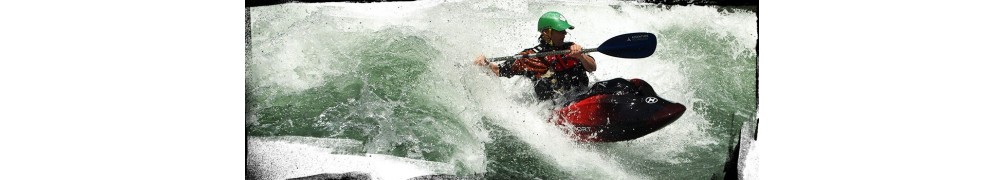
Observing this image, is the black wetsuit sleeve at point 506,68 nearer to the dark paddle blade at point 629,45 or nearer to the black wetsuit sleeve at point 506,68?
the black wetsuit sleeve at point 506,68

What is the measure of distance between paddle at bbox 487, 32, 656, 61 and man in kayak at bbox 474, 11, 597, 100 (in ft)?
0.05

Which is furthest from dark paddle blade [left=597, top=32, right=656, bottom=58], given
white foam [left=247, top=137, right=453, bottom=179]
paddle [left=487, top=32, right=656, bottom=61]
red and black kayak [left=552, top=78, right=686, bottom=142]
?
white foam [left=247, top=137, right=453, bottom=179]

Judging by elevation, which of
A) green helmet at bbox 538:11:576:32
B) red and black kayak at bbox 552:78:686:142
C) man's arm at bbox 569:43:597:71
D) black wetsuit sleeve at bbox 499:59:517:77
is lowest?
red and black kayak at bbox 552:78:686:142

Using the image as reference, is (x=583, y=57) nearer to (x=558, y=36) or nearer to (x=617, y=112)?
(x=558, y=36)

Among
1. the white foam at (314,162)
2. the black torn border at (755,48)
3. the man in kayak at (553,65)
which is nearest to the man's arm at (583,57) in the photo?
the man in kayak at (553,65)

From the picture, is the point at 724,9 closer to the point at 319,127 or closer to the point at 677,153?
the point at 677,153

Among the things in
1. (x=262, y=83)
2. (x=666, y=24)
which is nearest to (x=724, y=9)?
(x=666, y=24)

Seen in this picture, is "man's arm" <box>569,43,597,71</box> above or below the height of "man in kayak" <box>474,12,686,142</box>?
above

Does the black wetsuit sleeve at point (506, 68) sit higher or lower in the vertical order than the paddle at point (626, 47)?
lower

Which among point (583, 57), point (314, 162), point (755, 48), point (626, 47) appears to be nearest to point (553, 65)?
point (583, 57)

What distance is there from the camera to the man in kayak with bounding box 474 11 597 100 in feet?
13.3

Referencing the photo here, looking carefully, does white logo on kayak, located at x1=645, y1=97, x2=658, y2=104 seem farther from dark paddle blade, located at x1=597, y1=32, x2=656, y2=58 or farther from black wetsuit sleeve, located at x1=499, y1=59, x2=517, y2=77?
black wetsuit sleeve, located at x1=499, y1=59, x2=517, y2=77

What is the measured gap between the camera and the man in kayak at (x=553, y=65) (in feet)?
A: 13.3

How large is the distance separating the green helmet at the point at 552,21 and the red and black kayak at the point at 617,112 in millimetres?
261
